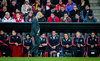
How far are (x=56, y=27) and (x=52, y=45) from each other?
0.90m

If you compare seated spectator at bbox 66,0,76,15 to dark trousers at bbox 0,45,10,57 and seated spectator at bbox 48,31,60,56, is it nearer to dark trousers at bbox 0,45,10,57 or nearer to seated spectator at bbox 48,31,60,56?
seated spectator at bbox 48,31,60,56

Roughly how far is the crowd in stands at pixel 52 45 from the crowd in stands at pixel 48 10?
3.64 ft

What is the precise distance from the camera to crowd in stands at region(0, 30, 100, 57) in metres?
10.2

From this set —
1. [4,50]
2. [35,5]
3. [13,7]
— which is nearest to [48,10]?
[35,5]

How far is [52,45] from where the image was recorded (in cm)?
1023

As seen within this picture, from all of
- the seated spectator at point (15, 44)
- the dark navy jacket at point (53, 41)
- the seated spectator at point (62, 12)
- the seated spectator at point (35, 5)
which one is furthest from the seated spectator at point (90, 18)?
the seated spectator at point (15, 44)

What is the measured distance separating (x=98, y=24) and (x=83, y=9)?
8.23 ft

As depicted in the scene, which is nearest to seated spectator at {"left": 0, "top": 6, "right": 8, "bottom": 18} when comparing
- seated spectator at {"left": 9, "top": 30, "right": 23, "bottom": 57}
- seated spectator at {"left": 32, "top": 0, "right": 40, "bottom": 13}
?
seated spectator at {"left": 32, "top": 0, "right": 40, "bottom": 13}

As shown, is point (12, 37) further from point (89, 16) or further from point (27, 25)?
point (89, 16)

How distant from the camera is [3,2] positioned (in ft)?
42.1

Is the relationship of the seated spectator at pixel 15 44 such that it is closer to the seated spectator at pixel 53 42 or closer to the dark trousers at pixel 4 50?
the dark trousers at pixel 4 50

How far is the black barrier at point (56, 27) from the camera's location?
10062 millimetres

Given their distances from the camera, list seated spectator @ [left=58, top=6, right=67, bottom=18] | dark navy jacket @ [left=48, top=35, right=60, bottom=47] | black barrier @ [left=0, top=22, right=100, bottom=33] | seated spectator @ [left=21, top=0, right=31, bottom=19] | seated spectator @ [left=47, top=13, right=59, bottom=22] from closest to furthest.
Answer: black barrier @ [left=0, top=22, right=100, bottom=33] < dark navy jacket @ [left=48, top=35, right=60, bottom=47] < seated spectator @ [left=47, top=13, right=59, bottom=22] < seated spectator @ [left=58, top=6, right=67, bottom=18] < seated spectator @ [left=21, top=0, right=31, bottom=19]

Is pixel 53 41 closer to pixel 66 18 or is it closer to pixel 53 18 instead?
pixel 53 18
